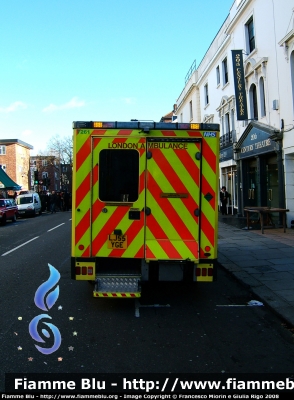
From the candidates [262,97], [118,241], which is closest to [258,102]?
[262,97]

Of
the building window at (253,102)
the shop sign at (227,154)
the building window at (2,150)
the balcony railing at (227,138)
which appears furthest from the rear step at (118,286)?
the building window at (2,150)

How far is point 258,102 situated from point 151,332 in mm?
15012

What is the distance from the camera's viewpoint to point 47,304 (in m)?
6.06

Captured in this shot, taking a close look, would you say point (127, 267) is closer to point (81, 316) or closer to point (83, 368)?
point (81, 316)

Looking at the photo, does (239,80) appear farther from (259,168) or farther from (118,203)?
(118,203)

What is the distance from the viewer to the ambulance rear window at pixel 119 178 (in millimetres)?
5578

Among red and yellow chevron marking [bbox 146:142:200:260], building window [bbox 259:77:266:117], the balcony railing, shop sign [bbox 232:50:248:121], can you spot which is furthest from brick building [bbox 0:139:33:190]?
red and yellow chevron marking [bbox 146:142:200:260]

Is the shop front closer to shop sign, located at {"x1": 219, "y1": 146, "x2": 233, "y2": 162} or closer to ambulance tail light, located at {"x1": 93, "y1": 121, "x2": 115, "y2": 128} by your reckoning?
shop sign, located at {"x1": 219, "y1": 146, "x2": 233, "y2": 162}

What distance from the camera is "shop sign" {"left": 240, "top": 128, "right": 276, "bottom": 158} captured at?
53.4 ft

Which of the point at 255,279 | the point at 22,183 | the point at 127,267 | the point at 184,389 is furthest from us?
the point at 22,183

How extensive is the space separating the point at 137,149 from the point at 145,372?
304 cm

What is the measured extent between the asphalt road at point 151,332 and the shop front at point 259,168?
9.52 meters

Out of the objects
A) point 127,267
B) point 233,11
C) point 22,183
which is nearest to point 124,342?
point 127,267

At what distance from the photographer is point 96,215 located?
220 inches
